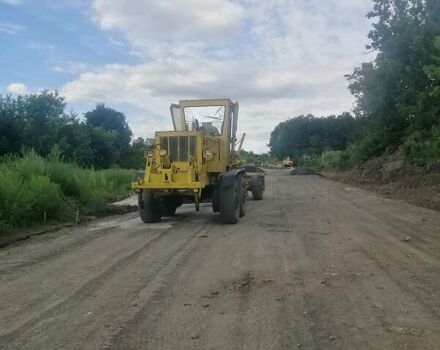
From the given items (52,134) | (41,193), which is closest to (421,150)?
(41,193)

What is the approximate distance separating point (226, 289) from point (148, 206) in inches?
275

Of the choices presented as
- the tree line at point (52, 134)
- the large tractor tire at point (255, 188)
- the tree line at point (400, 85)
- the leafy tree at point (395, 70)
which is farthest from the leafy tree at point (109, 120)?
the large tractor tire at point (255, 188)

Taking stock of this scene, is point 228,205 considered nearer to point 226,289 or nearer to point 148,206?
point 148,206

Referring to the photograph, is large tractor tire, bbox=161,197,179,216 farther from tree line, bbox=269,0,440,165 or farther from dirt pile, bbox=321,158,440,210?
tree line, bbox=269,0,440,165

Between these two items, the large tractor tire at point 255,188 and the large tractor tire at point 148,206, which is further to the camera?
the large tractor tire at point 255,188

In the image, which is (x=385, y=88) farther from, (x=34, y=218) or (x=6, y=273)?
(x=6, y=273)

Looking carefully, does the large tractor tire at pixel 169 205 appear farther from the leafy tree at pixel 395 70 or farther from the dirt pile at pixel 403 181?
the leafy tree at pixel 395 70

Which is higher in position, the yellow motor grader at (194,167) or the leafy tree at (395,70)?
the leafy tree at (395,70)

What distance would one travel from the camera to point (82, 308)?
232 inches

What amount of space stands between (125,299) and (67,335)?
122cm

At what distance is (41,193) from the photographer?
13594 millimetres

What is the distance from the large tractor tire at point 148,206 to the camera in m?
13.2

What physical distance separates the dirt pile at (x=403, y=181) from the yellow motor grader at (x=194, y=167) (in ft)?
23.8

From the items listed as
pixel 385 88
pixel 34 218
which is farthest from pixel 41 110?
pixel 34 218
